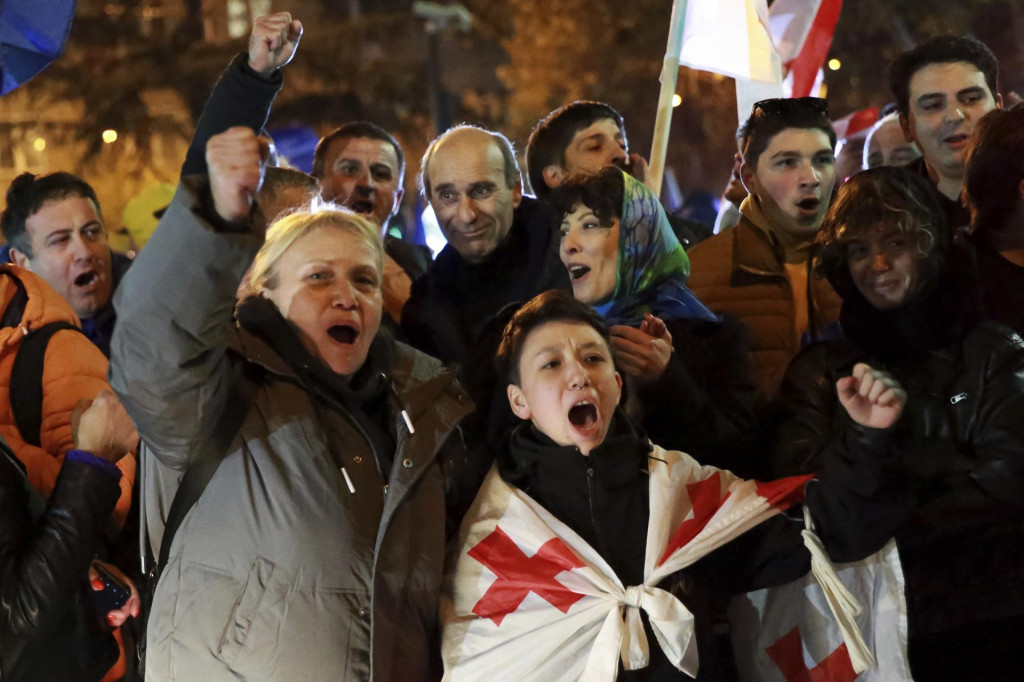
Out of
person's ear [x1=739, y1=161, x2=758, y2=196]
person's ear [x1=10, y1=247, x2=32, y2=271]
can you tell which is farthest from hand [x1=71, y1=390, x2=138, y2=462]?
person's ear [x1=739, y1=161, x2=758, y2=196]

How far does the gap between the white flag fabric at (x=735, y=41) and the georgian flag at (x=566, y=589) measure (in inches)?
104

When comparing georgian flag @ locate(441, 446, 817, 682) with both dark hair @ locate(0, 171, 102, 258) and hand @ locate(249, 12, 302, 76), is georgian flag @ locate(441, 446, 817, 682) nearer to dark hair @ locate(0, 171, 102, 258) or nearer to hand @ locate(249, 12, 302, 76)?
hand @ locate(249, 12, 302, 76)

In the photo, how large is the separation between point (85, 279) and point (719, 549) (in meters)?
2.79

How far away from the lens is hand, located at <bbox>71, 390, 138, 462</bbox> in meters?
3.63

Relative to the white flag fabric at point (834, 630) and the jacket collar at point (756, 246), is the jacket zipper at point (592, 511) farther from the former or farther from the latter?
the jacket collar at point (756, 246)

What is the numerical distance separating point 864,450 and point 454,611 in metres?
1.21

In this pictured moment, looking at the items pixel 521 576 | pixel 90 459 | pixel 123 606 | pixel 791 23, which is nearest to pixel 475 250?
pixel 521 576

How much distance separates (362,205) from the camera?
5.67 metres

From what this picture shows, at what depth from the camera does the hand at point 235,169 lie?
9.43 feet

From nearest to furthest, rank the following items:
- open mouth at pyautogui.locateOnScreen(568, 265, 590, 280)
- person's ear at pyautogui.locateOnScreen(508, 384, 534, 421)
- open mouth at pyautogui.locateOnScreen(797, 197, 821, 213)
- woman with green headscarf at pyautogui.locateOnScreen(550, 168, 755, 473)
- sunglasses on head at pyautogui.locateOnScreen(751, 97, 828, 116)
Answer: person's ear at pyautogui.locateOnScreen(508, 384, 534, 421)
woman with green headscarf at pyautogui.locateOnScreen(550, 168, 755, 473)
open mouth at pyautogui.locateOnScreen(568, 265, 590, 280)
open mouth at pyautogui.locateOnScreen(797, 197, 821, 213)
sunglasses on head at pyautogui.locateOnScreen(751, 97, 828, 116)

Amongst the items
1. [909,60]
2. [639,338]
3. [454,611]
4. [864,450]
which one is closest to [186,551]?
[454,611]

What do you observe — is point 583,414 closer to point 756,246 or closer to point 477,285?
point 477,285

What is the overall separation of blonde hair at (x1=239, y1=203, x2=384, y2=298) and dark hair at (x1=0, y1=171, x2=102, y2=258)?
1.72 m

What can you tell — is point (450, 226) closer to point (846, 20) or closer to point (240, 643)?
point (240, 643)
